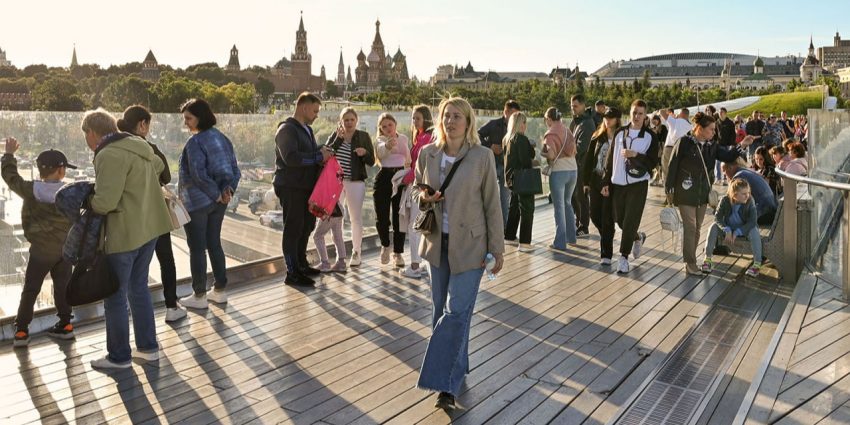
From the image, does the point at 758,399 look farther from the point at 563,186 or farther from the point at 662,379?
the point at 563,186

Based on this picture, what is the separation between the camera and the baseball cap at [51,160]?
17.7 feet

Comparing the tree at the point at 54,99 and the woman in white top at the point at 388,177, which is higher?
the tree at the point at 54,99

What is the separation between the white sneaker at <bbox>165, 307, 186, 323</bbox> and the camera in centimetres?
600

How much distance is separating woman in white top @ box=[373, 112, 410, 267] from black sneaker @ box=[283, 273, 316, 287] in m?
0.91

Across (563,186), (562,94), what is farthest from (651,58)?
(563,186)

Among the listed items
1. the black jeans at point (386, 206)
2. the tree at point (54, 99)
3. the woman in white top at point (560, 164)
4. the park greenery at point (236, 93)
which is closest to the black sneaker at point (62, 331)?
the black jeans at point (386, 206)

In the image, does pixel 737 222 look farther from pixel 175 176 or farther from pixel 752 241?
pixel 175 176

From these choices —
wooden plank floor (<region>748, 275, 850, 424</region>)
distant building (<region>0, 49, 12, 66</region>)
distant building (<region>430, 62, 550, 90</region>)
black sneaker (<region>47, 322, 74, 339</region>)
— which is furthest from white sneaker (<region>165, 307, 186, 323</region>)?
distant building (<region>430, 62, 550, 90</region>)

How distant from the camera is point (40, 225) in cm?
541

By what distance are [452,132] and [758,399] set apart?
1791 mm

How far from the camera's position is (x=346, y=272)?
7.81m

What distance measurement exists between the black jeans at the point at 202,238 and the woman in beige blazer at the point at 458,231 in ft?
8.07

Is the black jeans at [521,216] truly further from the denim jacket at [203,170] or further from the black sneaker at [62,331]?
the black sneaker at [62,331]

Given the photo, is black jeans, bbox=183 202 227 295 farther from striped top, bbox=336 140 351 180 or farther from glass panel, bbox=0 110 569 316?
striped top, bbox=336 140 351 180
